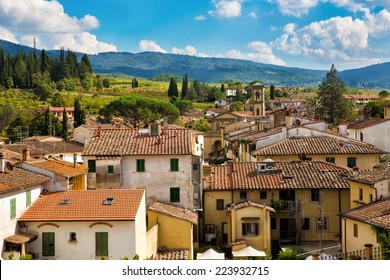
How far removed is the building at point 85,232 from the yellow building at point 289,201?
586 cm

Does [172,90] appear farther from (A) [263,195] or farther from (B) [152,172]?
(B) [152,172]

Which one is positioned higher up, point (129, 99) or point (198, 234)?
point (129, 99)

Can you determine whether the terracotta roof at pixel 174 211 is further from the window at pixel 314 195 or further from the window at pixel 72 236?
the window at pixel 314 195

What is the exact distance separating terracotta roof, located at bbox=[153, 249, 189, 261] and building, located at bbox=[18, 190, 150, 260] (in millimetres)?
1026

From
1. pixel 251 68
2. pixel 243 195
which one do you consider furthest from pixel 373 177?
pixel 251 68

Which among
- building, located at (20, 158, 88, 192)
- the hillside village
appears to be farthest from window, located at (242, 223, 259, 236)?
building, located at (20, 158, 88, 192)

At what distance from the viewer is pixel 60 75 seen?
57750 millimetres

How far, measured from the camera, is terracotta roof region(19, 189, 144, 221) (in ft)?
34.7

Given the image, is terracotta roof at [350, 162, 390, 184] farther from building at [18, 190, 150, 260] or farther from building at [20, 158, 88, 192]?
building at [20, 158, 88, 192]

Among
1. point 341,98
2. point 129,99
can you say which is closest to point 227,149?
point 129,99

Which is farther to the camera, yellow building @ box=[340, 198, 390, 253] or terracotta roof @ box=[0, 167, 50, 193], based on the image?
yellow building @ box=[340, 198, 390, 253]

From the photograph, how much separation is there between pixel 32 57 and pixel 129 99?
30.7m

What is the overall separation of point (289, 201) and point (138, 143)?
15.3ft
